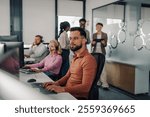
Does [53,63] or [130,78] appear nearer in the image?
[53,63]

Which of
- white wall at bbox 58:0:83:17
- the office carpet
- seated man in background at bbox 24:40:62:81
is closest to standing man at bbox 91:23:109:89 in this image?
the office carpet

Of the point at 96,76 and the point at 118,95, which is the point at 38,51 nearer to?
the point at 118,95

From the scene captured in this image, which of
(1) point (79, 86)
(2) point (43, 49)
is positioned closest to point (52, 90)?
(1) point (79, 86)

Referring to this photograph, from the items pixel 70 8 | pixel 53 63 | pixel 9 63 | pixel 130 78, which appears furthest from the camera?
pixel 70 8

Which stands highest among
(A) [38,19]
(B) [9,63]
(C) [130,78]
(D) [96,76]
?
(A) [38,19]

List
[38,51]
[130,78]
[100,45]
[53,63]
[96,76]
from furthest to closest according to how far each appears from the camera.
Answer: [100,45] < [130,78] < [38,51] < [53,63] < [96,76]

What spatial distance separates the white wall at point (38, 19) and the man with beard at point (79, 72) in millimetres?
2697

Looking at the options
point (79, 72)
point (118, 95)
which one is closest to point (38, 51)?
point (118, 95)

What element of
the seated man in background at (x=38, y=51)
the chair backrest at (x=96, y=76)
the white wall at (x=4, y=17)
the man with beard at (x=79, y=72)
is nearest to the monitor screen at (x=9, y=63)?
the man with beard at (x=79, y=72)

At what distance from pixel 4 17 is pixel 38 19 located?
2.11 feet

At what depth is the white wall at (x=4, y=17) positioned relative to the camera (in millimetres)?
3875

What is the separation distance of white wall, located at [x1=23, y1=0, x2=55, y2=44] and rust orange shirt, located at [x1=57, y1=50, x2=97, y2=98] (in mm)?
2753

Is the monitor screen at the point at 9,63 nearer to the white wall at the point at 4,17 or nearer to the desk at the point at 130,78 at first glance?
the desk at the point at 130,78

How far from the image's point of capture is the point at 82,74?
4.74 feet
